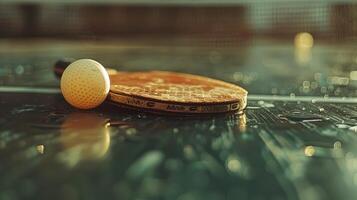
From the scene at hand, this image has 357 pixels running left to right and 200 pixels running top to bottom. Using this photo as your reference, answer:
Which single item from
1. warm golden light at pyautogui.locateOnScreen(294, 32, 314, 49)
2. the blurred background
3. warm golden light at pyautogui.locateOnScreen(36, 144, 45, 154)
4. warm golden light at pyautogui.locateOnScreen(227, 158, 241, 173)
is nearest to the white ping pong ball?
warm golden light at pyautogui.locateOnScreen(36, 144, 45, 154)

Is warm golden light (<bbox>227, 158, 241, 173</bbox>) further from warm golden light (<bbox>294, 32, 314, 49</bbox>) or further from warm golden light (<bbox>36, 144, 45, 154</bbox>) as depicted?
warm golden light (<bbox>294, 32, 314, 49</bbox>)

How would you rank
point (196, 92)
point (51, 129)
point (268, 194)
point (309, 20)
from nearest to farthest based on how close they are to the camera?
point (268, 194)
point (51, 129)
point (196, 92)
point (309, 20)

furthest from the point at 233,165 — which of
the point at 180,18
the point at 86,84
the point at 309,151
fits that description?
the point at 180,18

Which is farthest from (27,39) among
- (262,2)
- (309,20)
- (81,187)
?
(81,187)

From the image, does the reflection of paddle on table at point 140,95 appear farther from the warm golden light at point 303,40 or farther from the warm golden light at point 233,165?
the warm golden light at point 303,40

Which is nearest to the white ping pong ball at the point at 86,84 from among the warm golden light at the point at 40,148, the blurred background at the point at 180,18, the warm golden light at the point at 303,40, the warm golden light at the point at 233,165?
the warm golden light at the point at 40,148

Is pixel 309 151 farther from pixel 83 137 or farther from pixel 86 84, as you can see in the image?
pixel 86 84

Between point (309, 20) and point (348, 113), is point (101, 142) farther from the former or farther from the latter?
point (309, 20)

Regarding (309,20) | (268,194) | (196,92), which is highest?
(309,20)
